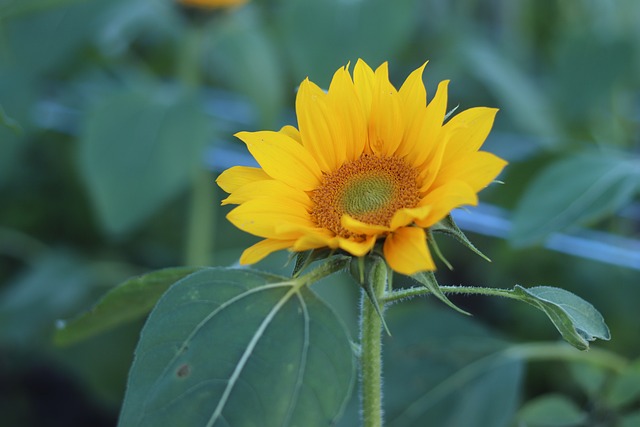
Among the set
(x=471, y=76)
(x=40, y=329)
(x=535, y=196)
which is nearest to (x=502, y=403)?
(x=535, y=196)

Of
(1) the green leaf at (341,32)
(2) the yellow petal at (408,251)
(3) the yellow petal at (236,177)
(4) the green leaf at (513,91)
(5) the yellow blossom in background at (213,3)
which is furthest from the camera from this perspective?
(4) the green leaf at (513,91)

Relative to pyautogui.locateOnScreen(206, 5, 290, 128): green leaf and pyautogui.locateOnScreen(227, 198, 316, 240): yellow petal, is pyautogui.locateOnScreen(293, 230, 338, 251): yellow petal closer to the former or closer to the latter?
pyautogui.locateOnScreen(227, 198, 316, 240): yellow petal

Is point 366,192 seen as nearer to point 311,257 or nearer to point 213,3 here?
point 311,257

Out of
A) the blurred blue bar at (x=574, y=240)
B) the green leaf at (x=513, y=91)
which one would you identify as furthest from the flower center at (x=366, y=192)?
the green leaf at (x=513, y=91)

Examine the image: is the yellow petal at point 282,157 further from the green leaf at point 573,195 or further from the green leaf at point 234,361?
the green leaf at point 573,195

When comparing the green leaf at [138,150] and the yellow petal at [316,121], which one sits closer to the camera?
the yellow petal at [316,121]

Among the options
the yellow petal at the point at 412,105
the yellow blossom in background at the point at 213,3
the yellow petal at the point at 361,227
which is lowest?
the yellow petal at the point at 361,227

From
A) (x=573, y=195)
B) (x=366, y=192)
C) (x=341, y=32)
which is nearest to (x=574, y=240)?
(x=573, y=195)
